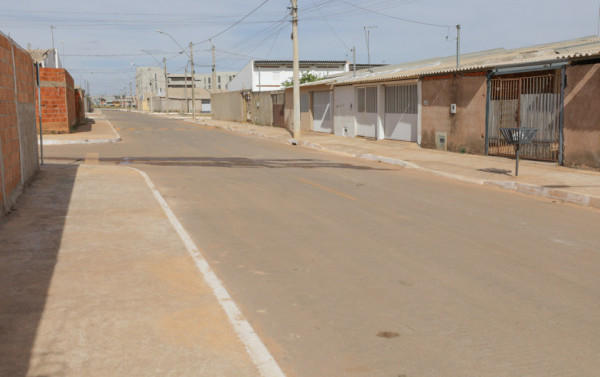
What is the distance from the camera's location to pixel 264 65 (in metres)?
74.8

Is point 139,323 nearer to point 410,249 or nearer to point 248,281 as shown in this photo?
point 248,281

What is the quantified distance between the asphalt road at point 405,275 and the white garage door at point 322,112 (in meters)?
21.2

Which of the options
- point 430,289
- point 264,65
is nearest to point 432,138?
point 430,289

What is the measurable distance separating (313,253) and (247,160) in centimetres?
1155

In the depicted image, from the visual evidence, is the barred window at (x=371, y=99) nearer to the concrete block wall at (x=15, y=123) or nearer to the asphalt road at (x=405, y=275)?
the asphalt road at (x=405, y=275)

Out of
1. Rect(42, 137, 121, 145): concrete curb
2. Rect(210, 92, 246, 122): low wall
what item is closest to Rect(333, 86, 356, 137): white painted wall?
Rect(42, 137, 121, 145): concrete curb

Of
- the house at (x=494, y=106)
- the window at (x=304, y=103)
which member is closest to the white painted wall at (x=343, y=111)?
the house at (x=494, y=106)

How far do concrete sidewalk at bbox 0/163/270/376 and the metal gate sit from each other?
11.8m

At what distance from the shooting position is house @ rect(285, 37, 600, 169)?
14758 millimetres

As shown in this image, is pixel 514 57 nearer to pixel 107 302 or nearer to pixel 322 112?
pixel 322 112

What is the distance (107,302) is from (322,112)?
29.8m

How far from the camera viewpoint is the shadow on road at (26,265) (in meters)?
4.20

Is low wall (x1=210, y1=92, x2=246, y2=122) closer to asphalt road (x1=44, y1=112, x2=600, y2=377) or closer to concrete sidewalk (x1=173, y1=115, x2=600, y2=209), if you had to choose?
concrete sidewalk (x1=173, y1=115, x2=600, y2=209)

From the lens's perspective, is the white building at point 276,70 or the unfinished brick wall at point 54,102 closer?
the unfinished brick wall at point 54,102
